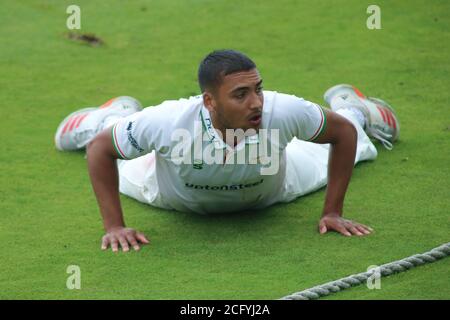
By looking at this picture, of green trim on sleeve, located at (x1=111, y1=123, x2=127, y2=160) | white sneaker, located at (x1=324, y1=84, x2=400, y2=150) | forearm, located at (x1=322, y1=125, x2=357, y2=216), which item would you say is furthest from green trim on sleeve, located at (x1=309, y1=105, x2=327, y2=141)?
white sneaker, located at (x1=324, y1=84, x2=400, y2=150)

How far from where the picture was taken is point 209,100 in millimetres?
4297

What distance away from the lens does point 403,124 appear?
6.05 meters

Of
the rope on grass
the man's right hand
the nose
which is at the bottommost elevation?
the rope on grass

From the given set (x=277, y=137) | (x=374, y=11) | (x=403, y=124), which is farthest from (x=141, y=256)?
(x=374, y=11)

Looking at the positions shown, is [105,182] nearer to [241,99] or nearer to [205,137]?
[205,137]

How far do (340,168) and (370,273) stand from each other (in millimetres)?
720

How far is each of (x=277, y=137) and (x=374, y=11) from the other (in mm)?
3807

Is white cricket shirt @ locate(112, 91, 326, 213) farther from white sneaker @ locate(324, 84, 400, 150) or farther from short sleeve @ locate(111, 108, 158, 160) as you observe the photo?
white sneaker @ locate(324, 84, 400, 150)

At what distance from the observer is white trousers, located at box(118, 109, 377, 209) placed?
492cm

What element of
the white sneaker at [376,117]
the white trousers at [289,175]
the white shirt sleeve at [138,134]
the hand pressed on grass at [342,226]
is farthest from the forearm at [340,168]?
the white sneaker at [376,117]

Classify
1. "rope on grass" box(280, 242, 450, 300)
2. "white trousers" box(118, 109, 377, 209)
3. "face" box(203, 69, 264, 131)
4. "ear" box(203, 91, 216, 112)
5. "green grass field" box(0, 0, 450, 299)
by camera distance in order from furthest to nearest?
"white trousers" box(118, 109, 377, 209) → "ear" box(203, 91, 216, 112) → "face" box(203, 69, 264, 131) → "green grass field" box(0, 0, 450, 299) → "rope on grass" box(280, 242, 450, 300)

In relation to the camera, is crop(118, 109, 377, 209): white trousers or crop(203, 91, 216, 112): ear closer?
crop(203, 91, 216, 112): ear

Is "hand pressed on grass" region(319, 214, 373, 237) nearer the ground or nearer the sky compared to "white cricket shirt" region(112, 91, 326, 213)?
nearer the ground

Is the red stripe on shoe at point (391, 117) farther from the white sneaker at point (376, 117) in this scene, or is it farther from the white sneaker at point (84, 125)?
the white sneaker at point (84, 125)
